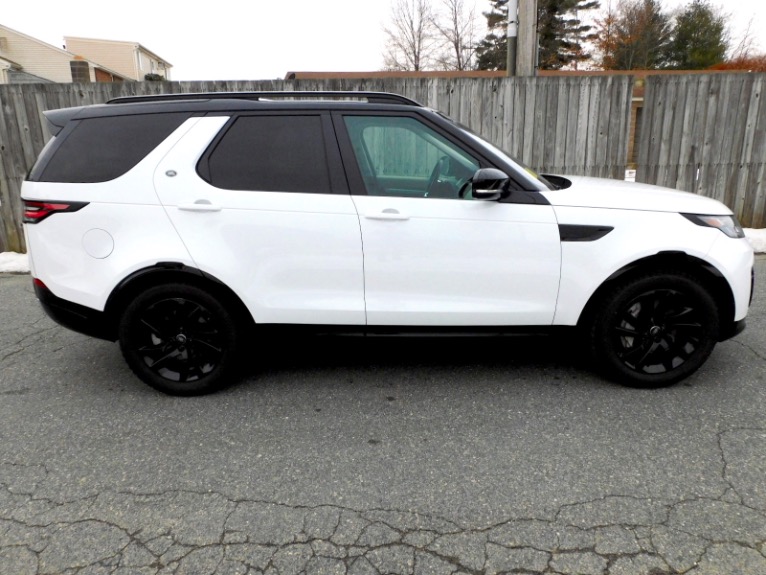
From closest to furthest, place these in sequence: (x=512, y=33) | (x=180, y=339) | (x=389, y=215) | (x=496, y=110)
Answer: (x=389, y=215) < (x=180, y=339) < (x=496, y=110) < (x=512, y=33)

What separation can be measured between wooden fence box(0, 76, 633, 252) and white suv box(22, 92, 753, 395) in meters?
3.93

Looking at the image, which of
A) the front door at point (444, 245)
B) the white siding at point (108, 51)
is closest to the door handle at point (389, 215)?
the front door at point (444, 245)

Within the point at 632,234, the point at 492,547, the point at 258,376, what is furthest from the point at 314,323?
the point at 632,234

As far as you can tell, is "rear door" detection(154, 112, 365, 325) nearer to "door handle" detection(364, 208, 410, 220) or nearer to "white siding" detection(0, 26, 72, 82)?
"door handle" detection(364, 208, 410, 220)

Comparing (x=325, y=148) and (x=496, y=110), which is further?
(x=496, y=110)

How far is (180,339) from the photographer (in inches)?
134

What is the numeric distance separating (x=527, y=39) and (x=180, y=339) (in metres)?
6.05

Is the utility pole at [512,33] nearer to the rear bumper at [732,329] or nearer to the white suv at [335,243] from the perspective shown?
the white suv at [335,243]

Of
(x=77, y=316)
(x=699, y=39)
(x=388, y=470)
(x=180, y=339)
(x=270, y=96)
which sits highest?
(x=699, y=39)

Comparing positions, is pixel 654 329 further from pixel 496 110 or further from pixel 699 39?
pixel 699 39

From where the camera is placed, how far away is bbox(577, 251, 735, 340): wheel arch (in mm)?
3252

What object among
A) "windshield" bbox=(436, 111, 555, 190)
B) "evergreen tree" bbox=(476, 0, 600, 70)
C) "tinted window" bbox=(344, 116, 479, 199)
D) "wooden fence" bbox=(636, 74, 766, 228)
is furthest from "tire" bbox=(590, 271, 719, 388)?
"evergreen tree" bbox=(476, 0, 600, 70)

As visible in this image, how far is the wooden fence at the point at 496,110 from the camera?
6977 mm

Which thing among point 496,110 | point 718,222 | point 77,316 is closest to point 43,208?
point 77,316
